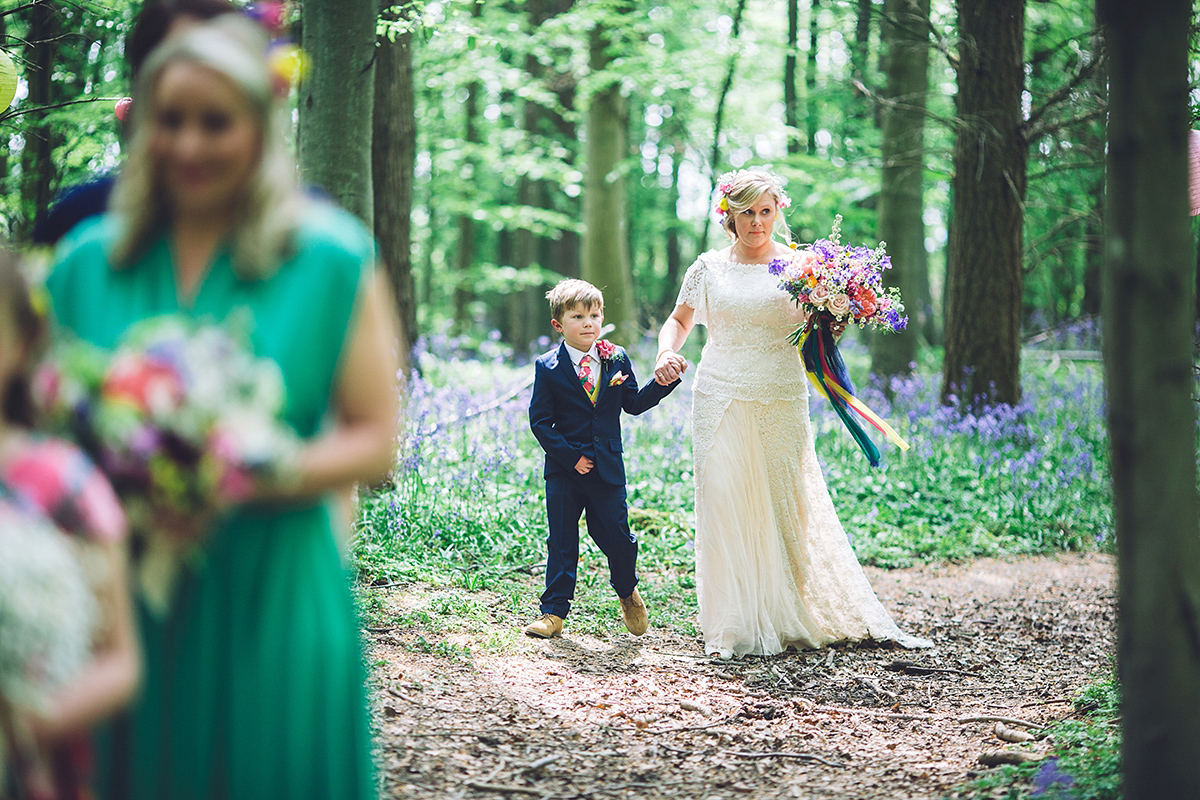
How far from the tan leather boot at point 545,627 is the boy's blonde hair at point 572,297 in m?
1.63

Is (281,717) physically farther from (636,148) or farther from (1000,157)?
(636,148)

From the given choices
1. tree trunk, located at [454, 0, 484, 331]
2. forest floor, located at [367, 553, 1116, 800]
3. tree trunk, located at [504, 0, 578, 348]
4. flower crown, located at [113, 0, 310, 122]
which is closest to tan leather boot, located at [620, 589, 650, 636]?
forest floor, located at [367, 553, 1116, 800]

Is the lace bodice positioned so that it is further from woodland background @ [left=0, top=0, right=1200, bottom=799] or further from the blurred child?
the blurred child

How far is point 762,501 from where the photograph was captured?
5.43 metres

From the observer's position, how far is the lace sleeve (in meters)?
5.58

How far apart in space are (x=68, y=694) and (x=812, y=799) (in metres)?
2.62

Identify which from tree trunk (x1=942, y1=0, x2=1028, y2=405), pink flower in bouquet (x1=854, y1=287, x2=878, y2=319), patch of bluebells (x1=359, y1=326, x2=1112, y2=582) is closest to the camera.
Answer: pink flower in bouquet (x1=854, y1=287, x2=878, y2=319)

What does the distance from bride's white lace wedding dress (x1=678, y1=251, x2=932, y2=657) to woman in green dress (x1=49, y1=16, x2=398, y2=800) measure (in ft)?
11.9

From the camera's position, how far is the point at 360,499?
6.83 m

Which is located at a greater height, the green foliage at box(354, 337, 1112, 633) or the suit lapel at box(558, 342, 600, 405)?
the suit lapel at box(558, 342, 600, 405)

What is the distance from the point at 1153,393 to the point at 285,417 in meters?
2.02

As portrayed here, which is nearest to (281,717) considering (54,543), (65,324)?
(54,543)

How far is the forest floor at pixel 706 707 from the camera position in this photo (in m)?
3.60

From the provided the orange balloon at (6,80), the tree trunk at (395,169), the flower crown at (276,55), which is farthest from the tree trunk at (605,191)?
the flower crown at (276,55)
